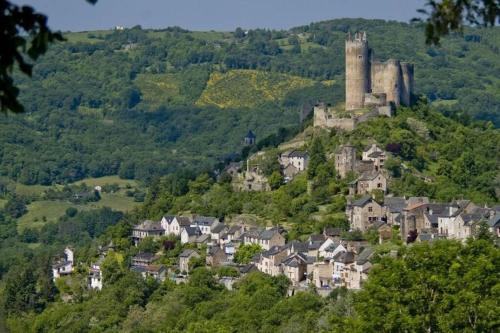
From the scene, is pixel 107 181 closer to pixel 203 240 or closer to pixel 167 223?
pixel 167 223

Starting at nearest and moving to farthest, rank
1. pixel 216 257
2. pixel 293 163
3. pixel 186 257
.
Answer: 1. pixel 216 257
2. pixel 186 257
3. pixel 293 163

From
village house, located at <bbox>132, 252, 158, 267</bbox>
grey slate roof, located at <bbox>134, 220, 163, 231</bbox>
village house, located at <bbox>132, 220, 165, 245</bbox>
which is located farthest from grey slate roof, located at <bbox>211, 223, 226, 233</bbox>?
grey slate roof, located at <bbox>134, 220, 163, 231</bbox>

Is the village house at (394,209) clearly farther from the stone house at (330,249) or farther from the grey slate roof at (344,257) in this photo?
the grey slate roof at (344,257)

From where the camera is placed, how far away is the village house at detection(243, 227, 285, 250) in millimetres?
69875

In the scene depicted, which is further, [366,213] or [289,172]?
[289,172]

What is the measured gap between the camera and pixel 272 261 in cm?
6662

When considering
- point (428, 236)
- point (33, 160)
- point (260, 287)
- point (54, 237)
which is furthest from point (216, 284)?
point (33, 160)

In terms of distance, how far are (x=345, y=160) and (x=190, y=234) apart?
9.57 m

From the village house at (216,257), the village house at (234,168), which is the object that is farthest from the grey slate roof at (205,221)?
the village house at (234,168)

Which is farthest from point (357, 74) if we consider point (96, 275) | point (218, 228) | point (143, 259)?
point (96, 275)

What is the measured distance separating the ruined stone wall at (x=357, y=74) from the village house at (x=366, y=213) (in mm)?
13735

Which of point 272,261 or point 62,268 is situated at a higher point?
point 272,261

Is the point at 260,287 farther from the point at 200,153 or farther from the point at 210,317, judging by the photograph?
the point at 200,153

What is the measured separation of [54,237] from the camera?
127438 millimetres
